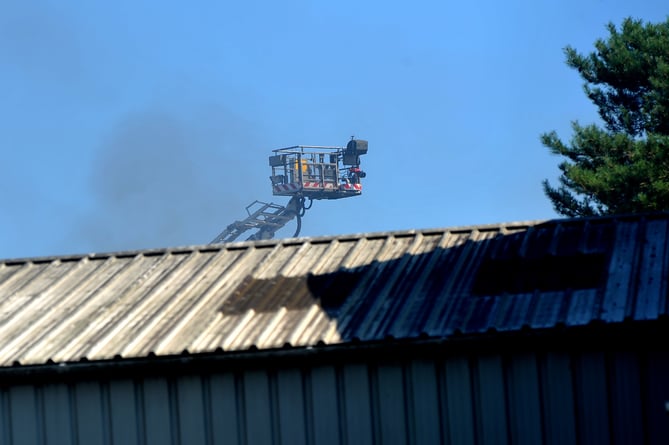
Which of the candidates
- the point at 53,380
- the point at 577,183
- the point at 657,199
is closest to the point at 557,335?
the point at 53,380

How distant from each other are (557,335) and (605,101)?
39.2 metres

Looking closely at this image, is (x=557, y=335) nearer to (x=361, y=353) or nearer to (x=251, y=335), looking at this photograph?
(x=361, y=353)

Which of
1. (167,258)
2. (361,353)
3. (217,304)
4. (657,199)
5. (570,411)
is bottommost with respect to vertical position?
(570,411)

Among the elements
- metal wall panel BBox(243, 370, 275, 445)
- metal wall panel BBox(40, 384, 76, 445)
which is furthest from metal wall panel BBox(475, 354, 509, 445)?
metal wall panel BBox(40, 384, 76, 445)

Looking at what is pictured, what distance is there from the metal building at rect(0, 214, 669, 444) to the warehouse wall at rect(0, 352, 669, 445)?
2 cm

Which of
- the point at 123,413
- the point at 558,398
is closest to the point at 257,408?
the point at 123,413

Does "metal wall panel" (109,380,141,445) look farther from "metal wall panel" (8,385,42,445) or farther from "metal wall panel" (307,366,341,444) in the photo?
"metal wall panel" (307,366,341,444)

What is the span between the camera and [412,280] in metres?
18.6

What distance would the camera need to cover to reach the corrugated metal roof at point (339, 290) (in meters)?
16.8

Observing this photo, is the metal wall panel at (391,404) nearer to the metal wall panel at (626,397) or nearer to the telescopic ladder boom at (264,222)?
the metal wall panel at (626,397)

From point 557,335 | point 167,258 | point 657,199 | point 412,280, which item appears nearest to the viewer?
point 557,335

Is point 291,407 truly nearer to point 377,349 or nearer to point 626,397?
point 377,349

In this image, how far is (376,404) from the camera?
16.8m

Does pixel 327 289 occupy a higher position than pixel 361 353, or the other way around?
pixel 327 289
